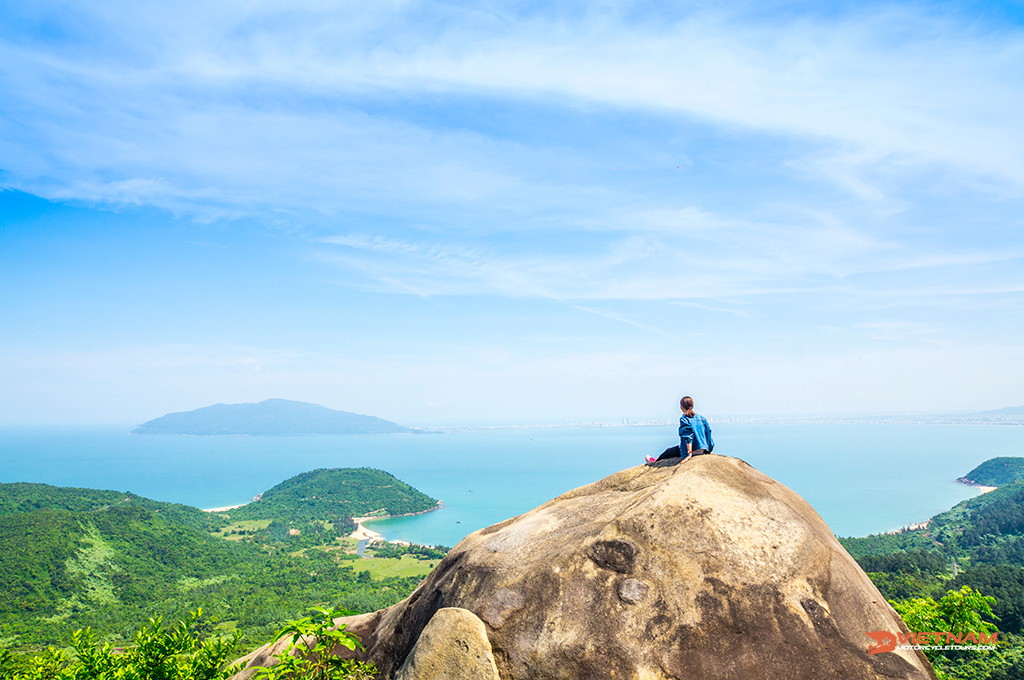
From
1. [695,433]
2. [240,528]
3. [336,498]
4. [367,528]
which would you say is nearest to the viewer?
[695,433]

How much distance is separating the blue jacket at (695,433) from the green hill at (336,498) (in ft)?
528

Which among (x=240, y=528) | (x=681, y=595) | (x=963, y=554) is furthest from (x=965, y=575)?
(x=240, y=528)

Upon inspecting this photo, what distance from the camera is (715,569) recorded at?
23.9ft

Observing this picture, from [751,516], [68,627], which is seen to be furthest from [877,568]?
[68,627]

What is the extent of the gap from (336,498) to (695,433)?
17070cm

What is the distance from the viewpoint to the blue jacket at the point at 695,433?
955 cm

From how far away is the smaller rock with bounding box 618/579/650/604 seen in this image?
722cm

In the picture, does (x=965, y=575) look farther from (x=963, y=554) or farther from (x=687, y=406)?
(x=687, y=406)

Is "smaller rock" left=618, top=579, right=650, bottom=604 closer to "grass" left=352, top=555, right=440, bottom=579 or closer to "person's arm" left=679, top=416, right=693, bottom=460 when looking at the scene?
"person's arm" left=679, top=416, right=693, bottom=460

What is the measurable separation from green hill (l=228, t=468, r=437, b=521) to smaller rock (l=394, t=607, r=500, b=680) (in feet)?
528

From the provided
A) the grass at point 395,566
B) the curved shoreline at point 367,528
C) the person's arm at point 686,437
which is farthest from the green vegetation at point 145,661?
the curved shoreline at point 367,528

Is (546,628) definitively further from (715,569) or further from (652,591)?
(715,569)

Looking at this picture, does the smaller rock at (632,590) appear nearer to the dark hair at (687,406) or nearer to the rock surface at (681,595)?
the rock surface at (681,595)

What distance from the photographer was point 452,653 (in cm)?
726
